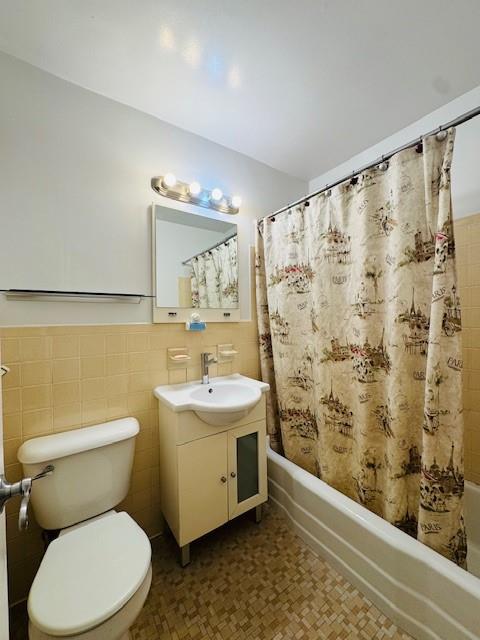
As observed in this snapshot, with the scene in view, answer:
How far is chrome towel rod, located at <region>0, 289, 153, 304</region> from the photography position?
3.83 ft

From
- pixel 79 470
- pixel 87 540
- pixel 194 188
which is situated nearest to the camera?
pixel 87 540

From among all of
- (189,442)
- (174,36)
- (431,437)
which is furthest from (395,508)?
(174,36)

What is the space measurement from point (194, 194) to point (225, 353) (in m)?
1.03

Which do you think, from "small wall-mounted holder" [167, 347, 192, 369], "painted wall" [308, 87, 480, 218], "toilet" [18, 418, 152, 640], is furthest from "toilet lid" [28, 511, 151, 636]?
"painted wall" [308, 87, 480, 218]

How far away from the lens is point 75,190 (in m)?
1.31

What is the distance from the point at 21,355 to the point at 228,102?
1649mm

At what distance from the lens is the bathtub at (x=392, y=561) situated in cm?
92

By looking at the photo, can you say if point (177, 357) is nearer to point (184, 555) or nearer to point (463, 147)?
point (184, 555)

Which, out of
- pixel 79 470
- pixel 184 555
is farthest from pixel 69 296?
pixel 184 555

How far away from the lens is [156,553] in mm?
1423

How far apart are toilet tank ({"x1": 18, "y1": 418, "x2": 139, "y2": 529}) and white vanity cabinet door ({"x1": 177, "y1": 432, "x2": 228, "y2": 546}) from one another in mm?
272

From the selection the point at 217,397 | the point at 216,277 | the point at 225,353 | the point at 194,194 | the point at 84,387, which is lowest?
the point at 217,397

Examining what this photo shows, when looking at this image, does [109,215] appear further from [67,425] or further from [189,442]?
[189,442]

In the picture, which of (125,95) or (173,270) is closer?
Result: (125,95)
